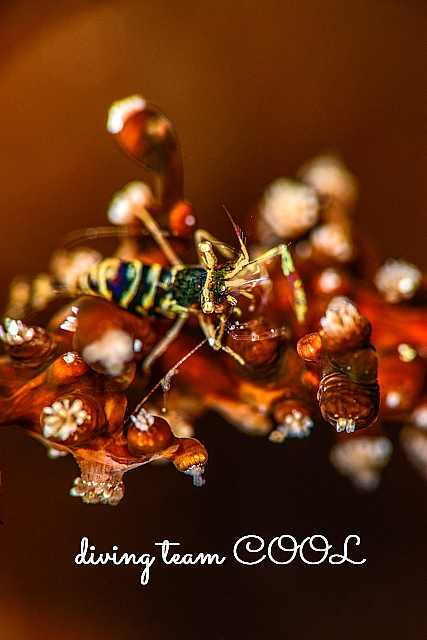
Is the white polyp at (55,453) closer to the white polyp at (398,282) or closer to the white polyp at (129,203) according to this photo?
the white polyp at (129,203)

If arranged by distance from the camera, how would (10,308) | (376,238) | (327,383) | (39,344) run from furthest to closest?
(376,238), (10,308), (39,344), (327,383)

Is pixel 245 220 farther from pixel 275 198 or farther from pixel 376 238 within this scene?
pixel 376 238

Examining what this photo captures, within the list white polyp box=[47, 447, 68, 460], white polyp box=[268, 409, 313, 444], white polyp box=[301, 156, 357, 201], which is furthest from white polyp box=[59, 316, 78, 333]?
white polyp box=[301, 156, 357, 201]

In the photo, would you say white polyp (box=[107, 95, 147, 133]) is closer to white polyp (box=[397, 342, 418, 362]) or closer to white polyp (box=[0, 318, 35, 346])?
white polyp (box=[0, 318, 35, 346])

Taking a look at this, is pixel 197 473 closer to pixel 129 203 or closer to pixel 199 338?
pixel 199 338

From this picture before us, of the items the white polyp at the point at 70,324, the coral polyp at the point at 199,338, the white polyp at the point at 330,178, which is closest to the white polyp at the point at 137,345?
the coral polyp at the point at 199,338

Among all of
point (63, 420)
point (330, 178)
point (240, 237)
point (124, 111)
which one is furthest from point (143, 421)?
point (330, 178)

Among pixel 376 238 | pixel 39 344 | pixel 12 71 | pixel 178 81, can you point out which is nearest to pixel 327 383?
pixel 39 344
